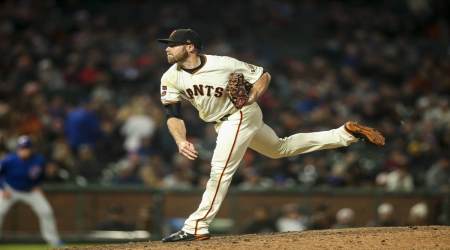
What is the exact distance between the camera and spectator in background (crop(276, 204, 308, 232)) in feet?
47.2

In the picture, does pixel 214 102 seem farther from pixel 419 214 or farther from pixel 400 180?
pixel 400 180

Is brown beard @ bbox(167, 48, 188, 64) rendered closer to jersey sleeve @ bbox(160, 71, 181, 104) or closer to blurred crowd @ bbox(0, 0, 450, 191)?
jersey sleeve @ bbox(160, 71, 181, 104)

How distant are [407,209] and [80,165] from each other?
213 inches

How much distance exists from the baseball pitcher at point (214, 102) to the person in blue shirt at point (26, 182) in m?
6.07

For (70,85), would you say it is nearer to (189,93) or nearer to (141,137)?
(141,137)

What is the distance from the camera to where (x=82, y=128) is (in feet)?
52.2

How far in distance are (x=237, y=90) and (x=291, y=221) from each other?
20.3 feet

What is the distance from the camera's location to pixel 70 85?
17.5 m

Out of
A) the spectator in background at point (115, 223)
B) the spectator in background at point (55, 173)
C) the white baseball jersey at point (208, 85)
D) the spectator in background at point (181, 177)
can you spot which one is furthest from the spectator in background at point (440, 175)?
the white baseball jersey at point (208, 85)

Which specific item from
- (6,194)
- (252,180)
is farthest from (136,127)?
(6,194)

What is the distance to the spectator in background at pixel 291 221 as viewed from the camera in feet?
47.2

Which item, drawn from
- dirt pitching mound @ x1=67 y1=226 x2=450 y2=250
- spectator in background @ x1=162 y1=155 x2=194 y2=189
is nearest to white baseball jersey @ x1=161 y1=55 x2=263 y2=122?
dirt pitching mound @ x1=67 y1=226 x2=450 y2=250

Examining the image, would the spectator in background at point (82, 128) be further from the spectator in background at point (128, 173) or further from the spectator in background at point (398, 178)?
the spectator in background at point (398, 178)

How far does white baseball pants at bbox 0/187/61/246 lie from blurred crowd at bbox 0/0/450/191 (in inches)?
44.0
